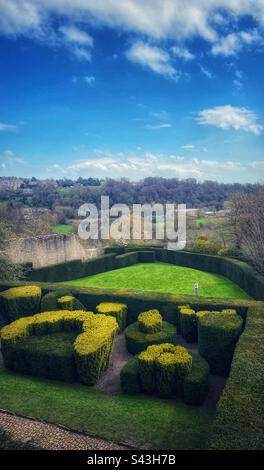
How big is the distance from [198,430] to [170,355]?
8.19 feet

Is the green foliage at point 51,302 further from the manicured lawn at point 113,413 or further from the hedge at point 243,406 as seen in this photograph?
A: the hedge at point 243,406

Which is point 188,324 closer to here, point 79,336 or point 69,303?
point 79,336

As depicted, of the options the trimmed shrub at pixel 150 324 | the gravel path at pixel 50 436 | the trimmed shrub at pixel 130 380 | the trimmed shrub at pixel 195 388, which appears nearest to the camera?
the gravel path at pixel 50 436

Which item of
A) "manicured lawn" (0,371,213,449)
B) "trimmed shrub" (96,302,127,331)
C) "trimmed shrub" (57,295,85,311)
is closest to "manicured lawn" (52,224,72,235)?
"trimmed shrub" (57,295,85,311)

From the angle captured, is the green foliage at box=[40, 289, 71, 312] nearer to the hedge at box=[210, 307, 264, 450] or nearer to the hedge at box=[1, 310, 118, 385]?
the hedge at box=[1, 310, 118, 385]

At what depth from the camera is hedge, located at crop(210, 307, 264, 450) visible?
5.13 meters

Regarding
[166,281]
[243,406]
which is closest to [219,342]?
[243,406]

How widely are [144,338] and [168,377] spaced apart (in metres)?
2.64

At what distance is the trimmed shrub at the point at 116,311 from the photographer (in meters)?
13.6

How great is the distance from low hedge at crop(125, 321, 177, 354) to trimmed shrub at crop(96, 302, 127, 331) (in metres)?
1.42

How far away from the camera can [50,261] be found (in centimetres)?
2912

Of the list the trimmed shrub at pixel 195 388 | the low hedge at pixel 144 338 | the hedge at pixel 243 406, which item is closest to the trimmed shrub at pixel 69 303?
the low hedge at pixel 144 338

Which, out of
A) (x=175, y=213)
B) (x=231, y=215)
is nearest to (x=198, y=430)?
(x=231, y=215)

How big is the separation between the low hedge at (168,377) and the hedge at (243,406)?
4.93 feet
